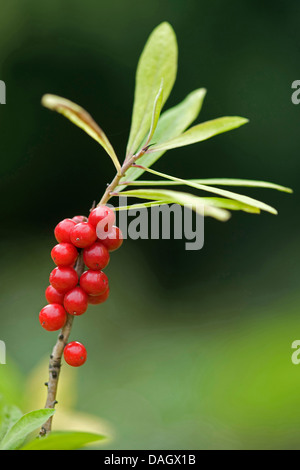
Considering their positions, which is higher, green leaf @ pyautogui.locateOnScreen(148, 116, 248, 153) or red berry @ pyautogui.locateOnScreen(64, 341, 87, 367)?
green leaf @ pyautogui.locateOnScreen(148, 116, 248, 153)

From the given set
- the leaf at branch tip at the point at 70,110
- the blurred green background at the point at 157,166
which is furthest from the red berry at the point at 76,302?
the blurred green background at the point at 157,166

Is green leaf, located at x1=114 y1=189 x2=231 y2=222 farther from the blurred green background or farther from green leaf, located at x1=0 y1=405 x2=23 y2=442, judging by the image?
the blurred green background

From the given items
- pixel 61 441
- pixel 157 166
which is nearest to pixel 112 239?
pixel 61 441

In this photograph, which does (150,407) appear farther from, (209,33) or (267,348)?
(209,33)

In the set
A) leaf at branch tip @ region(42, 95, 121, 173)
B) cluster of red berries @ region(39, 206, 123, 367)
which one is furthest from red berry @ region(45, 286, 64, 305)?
leaf at branch tip @ region(42, 95, 121, 173)

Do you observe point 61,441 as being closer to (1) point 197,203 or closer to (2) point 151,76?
(1) point 197,203

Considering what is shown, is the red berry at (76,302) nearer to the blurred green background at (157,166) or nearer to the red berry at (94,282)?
the red berry at (94,282)

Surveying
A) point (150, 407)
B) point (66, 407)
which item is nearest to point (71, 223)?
point (66, 407)

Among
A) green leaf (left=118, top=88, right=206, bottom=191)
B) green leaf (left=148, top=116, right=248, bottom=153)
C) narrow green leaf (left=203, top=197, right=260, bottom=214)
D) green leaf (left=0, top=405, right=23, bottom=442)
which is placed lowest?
green leaf (left=0, top=405, right=23, bottom=442)
